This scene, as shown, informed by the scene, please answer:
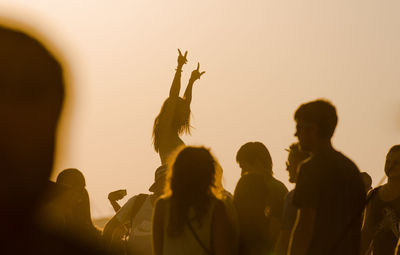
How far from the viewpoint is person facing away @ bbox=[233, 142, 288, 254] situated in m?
6.94

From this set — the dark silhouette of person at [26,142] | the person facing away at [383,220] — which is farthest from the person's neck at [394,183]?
the dark silhouette of person at [26,142]

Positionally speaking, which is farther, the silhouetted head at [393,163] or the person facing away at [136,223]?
the person facing away at [136,223]

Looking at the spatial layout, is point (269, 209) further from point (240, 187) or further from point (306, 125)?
point (306, 125)

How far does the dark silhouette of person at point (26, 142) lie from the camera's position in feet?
2.78

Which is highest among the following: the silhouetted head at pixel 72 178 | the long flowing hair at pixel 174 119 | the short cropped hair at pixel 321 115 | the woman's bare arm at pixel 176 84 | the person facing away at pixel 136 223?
the woman's bare arm at pixel 176 84

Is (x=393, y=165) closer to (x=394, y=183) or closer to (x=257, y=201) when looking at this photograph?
(x=394, y=183)

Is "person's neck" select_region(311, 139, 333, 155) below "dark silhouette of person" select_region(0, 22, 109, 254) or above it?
above

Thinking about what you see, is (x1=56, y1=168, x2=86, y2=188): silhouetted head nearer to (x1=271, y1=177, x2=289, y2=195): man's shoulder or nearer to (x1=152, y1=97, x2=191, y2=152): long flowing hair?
(x1=152, y1=97, x2=191, y2=152): long flowing hair

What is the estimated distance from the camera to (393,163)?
8023 mm

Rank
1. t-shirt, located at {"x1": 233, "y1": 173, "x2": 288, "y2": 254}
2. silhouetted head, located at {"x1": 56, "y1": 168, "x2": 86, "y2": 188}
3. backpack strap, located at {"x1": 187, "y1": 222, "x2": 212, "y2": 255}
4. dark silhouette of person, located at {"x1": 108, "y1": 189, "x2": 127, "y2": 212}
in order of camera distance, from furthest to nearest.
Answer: dark silhouette of person, located at {"x1": 108, "y1": 189, "x2": 127, "y2": 212} < silhouetted head, located at {"x1": 56, "y1": 168, "x2": 86, "y2": 188} < t-shirt, located at {"x1": 233, "y1": 173, "x2": 288, "y2": 254} < backpack strap, located at {"x1": 187, "y1": 222, "x2": 212, "y2": 255}

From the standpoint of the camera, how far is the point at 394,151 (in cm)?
807

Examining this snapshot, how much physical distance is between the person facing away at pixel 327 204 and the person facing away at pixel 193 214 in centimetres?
53

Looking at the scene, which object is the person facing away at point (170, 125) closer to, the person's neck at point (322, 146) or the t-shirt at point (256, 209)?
the t-shirt at point (256, 209)

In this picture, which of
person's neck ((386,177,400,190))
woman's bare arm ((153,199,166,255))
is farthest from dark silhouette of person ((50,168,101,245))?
person's neck ((386,177,400,190))
